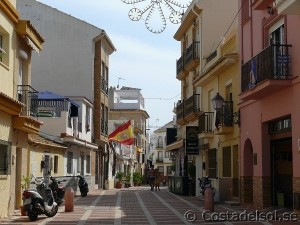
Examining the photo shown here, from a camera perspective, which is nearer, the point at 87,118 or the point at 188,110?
the point at 188,110

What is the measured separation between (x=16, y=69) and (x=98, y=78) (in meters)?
20.3

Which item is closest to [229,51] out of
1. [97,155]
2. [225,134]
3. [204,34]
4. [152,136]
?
[225,134]

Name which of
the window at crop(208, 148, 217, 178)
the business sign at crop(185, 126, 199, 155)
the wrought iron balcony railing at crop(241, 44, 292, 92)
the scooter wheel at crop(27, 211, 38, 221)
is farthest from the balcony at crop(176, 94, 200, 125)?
the scooter wheel at crop(27, 211, 38, 221)

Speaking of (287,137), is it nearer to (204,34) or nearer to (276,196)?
(276,196)

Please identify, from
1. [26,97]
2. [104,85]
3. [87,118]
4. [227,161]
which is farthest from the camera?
[104,85]

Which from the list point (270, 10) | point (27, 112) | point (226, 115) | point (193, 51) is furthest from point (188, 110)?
point (27, 112)

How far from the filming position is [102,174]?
42.0m

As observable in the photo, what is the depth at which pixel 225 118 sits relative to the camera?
78.7 ft

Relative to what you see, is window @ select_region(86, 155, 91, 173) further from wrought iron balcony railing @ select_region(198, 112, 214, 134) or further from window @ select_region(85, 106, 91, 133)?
wrought iron balcony railing @ select_region(198, 112, 214, 134)

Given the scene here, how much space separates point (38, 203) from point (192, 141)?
14797 mm

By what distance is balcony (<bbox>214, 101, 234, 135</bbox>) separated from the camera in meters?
23.7

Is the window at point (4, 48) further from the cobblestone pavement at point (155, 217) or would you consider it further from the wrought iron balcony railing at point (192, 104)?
the wrought iron balcony railing at point (192, 104)

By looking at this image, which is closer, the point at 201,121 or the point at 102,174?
the point at 201,121

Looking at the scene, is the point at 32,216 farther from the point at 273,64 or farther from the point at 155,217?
the point at 273,64
